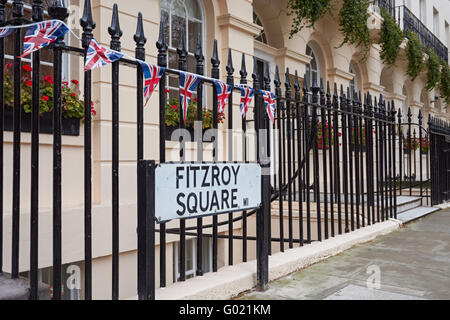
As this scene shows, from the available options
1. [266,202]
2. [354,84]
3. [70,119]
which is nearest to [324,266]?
[266,202]

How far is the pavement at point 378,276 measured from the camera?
9.18ft

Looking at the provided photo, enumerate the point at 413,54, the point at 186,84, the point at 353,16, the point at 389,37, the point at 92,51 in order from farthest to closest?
the point at 413,54 → the point at 389,37 → the point at 353,16 → the point at 186,84 → the point at 92,51

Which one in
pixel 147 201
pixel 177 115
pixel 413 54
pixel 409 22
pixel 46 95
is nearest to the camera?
pixel 147 201

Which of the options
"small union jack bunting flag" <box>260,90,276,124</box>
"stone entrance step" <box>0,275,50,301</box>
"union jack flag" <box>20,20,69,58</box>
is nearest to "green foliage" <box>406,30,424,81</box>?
"small union jack bunting flag" <box>260,90,276,124</box>

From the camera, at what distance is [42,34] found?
2.17 m

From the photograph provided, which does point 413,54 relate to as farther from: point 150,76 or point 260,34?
point 150,76

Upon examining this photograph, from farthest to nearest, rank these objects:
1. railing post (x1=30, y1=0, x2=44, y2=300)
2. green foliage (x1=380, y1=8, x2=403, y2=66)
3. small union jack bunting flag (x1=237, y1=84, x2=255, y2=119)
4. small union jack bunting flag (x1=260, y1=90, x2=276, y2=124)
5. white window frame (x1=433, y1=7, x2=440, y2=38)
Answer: white window frame (x1=433, y1=7, x2=440, y2=38), green foliage (x1=380, y1=8, x2=403, y2=66), small union jack bunting flag (x1=260, y1=90, x2=276, y2=124), small union jack bunting flag (x1=237, y1=84, x2=255, y2=119), railing post (x1=30, y1=0, x2=44, y2=300)

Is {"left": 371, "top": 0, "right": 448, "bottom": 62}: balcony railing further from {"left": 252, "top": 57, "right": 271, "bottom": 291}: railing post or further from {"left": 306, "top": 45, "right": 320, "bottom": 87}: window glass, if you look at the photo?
{"left": 252, "top": 57, "right": 271, "bottom": 291}: railing post

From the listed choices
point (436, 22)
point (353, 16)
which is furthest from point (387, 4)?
point (436, 22)

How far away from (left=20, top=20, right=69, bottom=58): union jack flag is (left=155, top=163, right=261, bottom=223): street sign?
0.94m

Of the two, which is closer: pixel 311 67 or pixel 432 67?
pixel 311 67

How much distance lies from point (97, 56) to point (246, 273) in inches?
70.7

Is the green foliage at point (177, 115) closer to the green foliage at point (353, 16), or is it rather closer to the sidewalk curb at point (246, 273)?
the sidewalk curb at point (246, 273)

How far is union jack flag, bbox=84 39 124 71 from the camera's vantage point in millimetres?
2238
